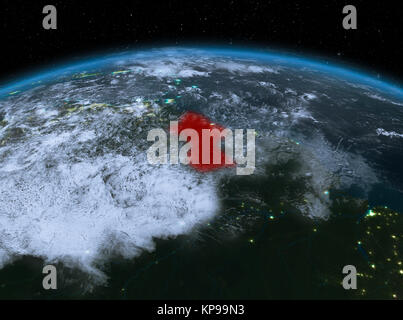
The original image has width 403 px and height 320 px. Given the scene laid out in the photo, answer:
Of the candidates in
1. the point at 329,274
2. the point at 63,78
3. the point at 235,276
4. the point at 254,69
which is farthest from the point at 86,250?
the point at 254,69

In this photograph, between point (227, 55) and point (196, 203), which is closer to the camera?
point (196, 203)

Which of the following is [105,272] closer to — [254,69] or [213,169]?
[213,169]

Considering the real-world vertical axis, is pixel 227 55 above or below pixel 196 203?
above

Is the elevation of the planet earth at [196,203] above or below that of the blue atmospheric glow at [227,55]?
below

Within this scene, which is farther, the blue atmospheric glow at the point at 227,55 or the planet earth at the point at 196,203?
the blue atmospheric glow at the point at 227,55
